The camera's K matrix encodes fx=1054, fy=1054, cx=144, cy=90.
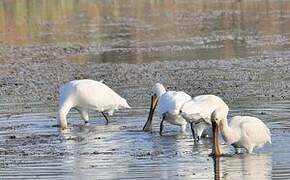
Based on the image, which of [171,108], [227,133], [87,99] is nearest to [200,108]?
[171,108]

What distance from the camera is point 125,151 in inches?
553

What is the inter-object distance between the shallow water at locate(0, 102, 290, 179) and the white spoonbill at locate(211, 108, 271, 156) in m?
0.16

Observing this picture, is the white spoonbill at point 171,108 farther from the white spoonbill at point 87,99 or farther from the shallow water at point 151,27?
the shallow water at point 151,27

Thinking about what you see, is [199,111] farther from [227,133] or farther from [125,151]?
[125,151]

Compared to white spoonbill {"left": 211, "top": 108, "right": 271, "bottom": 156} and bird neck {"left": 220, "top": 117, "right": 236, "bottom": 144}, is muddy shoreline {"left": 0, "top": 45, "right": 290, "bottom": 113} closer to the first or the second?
white spoonbill {"left": 211, "top": 108, "right": 271, "bottom": 156}

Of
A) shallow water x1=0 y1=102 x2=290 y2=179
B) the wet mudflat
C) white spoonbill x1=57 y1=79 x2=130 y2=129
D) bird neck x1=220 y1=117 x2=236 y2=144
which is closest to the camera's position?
shallow water x1=0 y1=102 x2=290 y2=179

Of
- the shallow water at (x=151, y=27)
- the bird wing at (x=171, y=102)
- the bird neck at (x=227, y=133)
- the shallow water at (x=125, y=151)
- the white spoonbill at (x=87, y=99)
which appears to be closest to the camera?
the shallow water at (x=125, y=151)

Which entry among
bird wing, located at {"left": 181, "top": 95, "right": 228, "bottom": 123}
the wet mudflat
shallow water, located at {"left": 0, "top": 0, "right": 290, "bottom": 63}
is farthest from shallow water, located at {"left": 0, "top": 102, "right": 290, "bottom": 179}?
shallow water, located at {"left": 0, "top": 0, "right": 290, "bottom": 63}

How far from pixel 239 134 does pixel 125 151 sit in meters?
1.54

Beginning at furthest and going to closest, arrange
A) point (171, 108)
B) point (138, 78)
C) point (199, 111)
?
point (138, 78) → point (171, 108) → point (199, 111)

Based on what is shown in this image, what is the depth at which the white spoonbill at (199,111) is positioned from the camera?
1505cm

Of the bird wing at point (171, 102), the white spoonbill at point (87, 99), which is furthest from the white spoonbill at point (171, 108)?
the white spoonbill at point (87, 99)

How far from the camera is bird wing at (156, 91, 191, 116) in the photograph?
51.2 feet

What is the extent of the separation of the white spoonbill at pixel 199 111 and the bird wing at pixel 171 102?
0.29 meters
